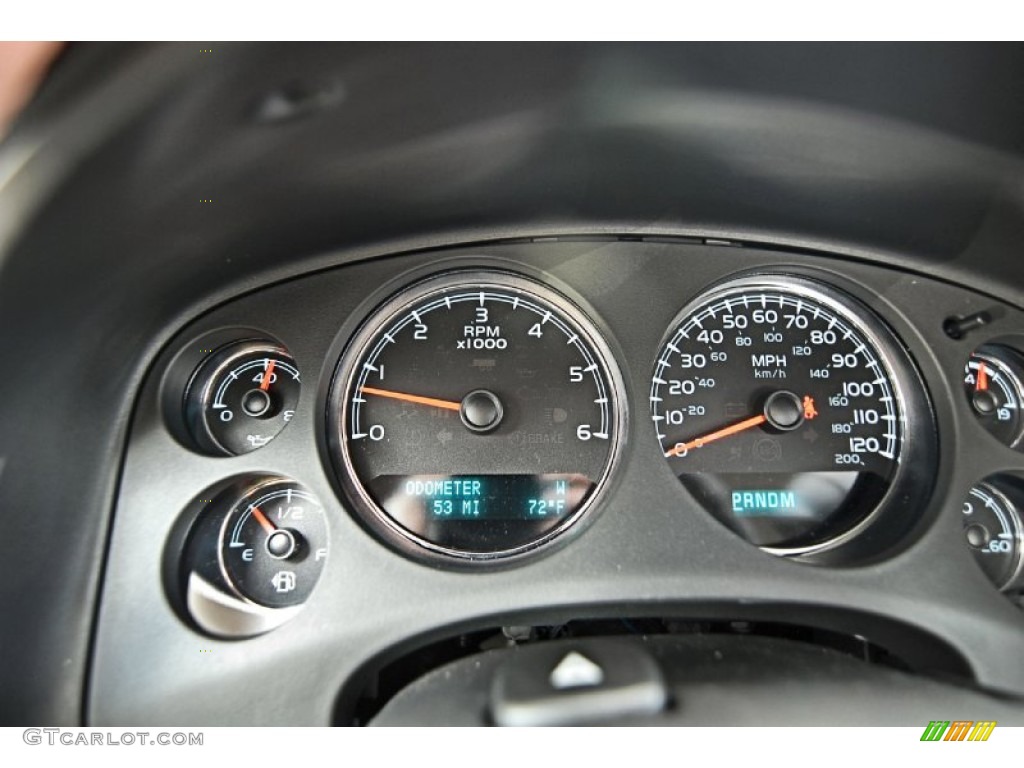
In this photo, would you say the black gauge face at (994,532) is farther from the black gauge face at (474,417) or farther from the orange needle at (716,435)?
the black gauge face at (474,417)

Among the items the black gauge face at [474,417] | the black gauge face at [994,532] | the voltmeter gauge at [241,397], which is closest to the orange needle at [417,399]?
the black gauge face at [474,417]

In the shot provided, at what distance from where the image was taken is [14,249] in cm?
147

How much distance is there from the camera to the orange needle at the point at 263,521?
1.96 metres

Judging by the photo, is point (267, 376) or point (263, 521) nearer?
point (263, 521)

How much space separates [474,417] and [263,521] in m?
0.62

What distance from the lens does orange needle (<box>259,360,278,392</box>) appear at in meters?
2.08

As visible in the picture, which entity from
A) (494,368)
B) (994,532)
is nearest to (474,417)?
(494,368)

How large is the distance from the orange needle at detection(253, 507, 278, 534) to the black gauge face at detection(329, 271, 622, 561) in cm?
→ 22

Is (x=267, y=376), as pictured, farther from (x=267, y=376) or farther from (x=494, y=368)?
(x=494, y=368)

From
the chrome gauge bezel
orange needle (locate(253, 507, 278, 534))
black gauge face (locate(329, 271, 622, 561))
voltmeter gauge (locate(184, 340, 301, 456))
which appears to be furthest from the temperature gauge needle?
the chrome gauge bezel

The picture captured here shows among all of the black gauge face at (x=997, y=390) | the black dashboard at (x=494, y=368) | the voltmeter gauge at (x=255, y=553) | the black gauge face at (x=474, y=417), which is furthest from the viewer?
the black gauge face at (x=997, y=390)

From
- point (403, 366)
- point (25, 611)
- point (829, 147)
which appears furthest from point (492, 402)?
point (25, 611)

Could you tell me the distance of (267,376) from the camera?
2.09m

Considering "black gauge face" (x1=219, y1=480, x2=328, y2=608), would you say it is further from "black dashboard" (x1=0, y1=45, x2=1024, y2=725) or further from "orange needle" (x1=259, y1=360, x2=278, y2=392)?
"orange needle" (x1=259, y1=360, x2=278, y2=392)
